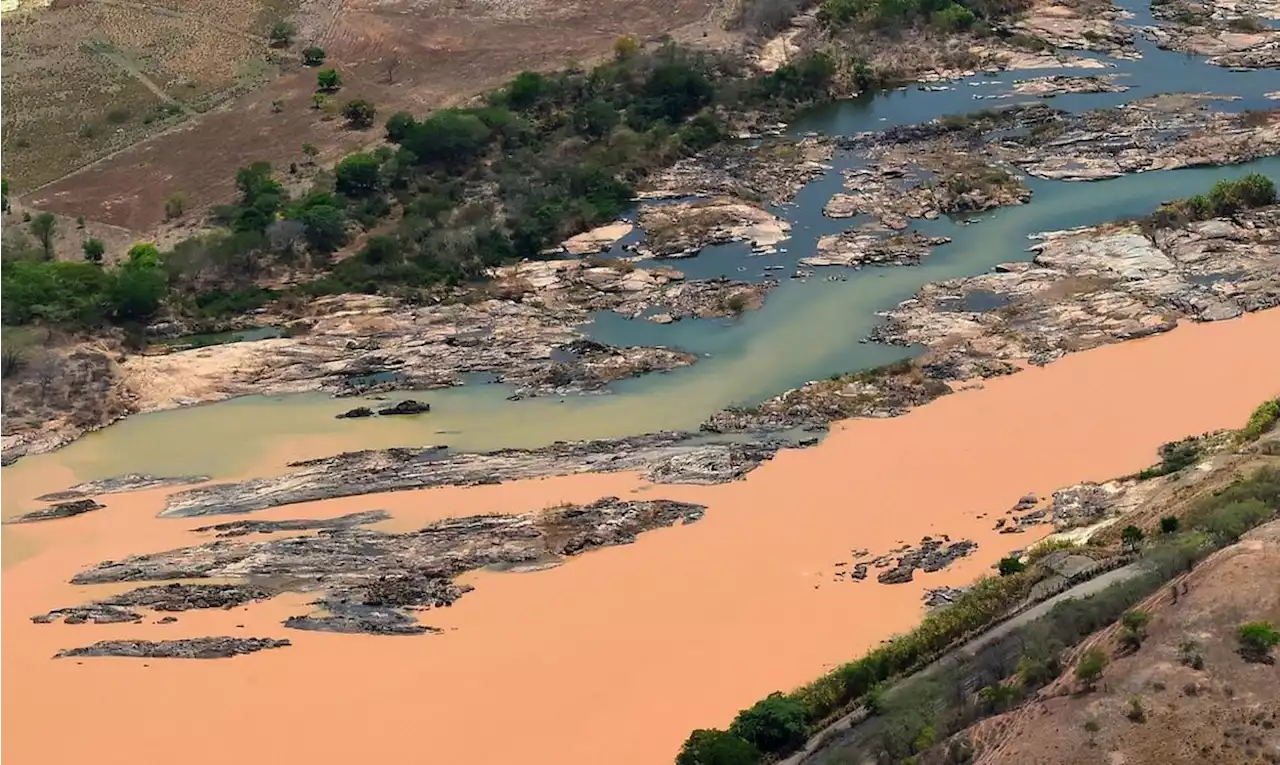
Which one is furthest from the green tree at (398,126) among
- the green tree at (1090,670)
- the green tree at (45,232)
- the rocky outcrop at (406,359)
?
the green tree at (1090,670)

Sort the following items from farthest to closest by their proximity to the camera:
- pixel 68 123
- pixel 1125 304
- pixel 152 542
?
pixel 68 123 < pixel 1125 304 < pixel 152 542

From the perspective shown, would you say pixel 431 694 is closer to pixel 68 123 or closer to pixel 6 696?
pixel 6 696

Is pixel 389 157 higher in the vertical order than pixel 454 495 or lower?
higher

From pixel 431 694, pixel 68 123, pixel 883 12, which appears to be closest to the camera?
pixel 431 694

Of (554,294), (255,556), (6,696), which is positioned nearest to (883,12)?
(554,294)

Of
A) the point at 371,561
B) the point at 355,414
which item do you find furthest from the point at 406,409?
the point at 371,561

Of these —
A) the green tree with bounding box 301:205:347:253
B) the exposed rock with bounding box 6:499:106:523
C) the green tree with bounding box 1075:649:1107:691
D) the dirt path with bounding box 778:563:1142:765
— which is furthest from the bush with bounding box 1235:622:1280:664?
the green tree with bounding box 301:205:347:253

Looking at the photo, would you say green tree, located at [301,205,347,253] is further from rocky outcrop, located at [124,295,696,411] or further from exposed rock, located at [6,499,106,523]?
exposed rock, located at [6,499,106,523]
